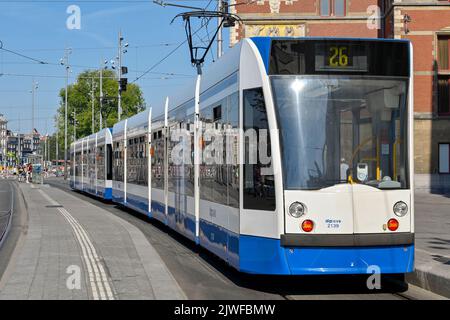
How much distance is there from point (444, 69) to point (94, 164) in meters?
19.8

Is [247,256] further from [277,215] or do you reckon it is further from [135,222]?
[135,222]

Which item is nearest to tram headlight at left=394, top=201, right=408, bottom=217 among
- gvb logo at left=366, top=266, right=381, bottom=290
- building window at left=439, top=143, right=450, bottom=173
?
gvb logo at left=366, top=266, right=381, bottom=290

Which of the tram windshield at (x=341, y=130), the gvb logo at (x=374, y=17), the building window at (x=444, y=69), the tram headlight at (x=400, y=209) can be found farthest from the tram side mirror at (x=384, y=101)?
the gvb logo at (x=374, y=17)

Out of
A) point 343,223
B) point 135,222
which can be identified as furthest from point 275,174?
point 135,222

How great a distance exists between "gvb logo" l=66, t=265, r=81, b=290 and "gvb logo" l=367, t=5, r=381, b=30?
36.6 meters

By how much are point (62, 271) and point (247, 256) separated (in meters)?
2.98

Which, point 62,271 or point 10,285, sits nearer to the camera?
point 10,285

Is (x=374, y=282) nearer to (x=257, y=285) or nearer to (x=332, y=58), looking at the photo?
(x=257, y=285)

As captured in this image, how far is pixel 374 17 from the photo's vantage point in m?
43.7

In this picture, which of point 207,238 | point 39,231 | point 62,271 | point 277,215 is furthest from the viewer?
point 39,231

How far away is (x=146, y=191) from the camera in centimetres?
1848

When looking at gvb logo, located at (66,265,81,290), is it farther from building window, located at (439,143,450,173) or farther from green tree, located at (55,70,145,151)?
green tree, located at (55,70,145,151)

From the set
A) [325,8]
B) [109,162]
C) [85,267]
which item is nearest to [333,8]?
[325,8]

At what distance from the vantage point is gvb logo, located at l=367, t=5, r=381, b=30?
1720 inches
